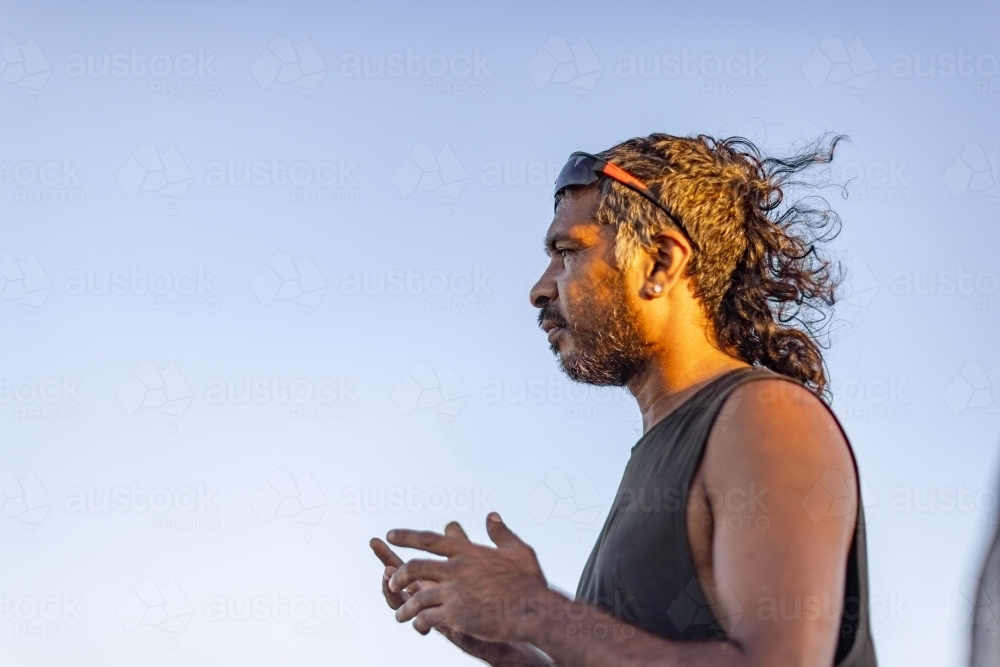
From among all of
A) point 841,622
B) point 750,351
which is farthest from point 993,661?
point 750,351

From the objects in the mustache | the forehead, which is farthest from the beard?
the forehead

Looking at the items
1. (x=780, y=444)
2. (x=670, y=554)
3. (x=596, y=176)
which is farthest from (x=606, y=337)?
(x=780, y=444)

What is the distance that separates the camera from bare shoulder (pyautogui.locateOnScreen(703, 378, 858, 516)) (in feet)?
9.36

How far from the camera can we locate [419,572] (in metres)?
3.08

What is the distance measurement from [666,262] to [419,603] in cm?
151

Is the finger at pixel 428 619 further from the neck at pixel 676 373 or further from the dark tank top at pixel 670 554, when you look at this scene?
the neck at pixel 676 373

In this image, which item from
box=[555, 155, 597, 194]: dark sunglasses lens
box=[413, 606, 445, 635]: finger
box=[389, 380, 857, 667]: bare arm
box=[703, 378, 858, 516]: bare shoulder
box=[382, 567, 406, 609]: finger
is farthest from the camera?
box=[555, 155, 597, 194]: dark sunglasses lens

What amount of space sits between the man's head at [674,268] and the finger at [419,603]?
115cm

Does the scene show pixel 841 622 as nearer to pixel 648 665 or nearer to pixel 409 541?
pixel 648 665

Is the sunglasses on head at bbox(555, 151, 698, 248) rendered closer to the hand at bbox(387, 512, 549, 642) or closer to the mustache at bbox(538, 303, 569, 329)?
the mustache at bbox(538, 303, 569, 329)

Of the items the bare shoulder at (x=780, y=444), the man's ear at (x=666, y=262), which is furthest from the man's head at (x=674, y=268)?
the bare shoulder at (x=780, y=444)

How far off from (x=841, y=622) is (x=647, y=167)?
6.03 feet

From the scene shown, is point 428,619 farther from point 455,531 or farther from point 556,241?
point 556,241

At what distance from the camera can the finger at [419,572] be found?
3.05 m
